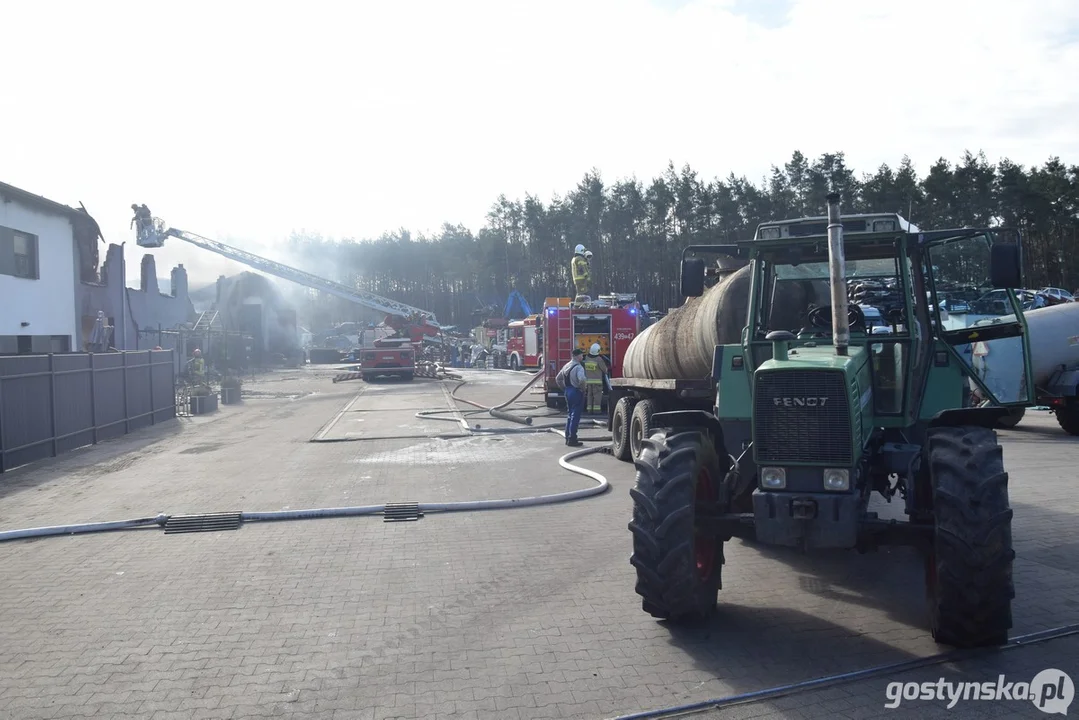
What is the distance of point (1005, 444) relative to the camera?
15.0 m

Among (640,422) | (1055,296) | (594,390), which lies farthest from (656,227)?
(640,422)

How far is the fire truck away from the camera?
22.2 metres

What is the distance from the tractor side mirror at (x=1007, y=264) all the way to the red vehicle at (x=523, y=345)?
1174 inches

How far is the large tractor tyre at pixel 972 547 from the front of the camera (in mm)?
5176

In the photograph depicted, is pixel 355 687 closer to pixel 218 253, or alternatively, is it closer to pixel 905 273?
pixel 905 273

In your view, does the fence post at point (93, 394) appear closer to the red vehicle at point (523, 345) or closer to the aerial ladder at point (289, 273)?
the red vehicle at point (523, 345)

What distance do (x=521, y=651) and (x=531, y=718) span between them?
102 cm

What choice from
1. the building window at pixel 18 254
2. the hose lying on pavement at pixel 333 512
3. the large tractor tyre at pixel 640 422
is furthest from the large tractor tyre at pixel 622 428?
the building window at pixel 18 254

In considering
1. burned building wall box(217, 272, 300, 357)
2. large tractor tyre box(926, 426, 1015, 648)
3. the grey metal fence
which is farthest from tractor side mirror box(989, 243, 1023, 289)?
burned building wall box(217, 272, 300, 357)

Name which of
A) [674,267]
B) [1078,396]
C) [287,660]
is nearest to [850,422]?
[287,660]

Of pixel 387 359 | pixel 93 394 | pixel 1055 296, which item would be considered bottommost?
pixel 93 394

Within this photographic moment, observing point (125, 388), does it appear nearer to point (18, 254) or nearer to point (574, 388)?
point (18, 254)

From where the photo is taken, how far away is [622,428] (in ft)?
45.7

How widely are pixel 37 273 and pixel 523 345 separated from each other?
24.0 meters
